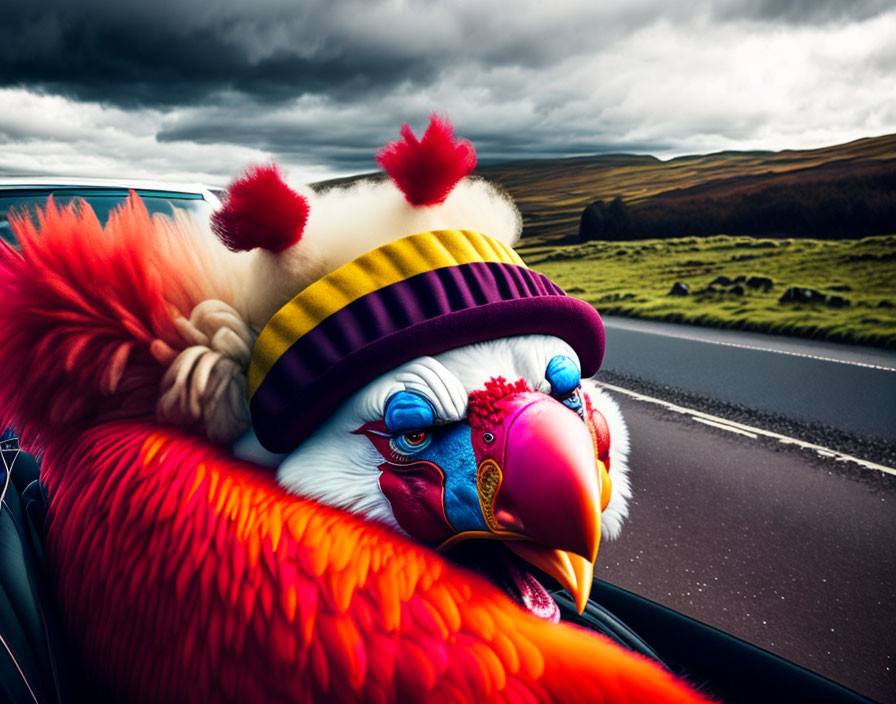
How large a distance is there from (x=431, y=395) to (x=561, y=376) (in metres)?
0.20

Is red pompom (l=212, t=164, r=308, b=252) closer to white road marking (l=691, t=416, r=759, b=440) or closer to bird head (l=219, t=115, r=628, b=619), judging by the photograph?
bird head (l=219, t=115, r=628, b=619)

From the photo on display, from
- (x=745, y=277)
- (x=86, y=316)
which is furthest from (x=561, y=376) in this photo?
(x=745, y=277)

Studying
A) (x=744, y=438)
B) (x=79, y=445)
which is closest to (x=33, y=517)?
(x=79, y=445)

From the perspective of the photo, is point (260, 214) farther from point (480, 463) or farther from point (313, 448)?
point (480, 463)

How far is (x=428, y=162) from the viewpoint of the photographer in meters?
0.80

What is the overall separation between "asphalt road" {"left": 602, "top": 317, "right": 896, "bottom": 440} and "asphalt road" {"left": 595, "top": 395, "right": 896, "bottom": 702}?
117 centimetres

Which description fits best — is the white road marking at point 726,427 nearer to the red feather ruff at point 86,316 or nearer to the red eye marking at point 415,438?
the red eye marking at point 415,438

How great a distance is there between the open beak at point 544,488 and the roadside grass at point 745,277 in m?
4.77

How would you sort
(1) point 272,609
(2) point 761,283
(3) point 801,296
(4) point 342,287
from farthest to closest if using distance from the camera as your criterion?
(2) point 761,283, (3) point 801,296, (4) point 342,287, (1) point 272,609

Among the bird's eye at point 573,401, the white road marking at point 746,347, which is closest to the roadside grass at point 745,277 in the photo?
the white road marking at point 746,347

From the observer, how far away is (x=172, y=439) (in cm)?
78

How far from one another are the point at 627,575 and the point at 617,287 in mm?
10839

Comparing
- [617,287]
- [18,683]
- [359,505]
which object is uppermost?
[359,505]

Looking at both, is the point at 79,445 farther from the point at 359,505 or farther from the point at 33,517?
the point at 359,505
